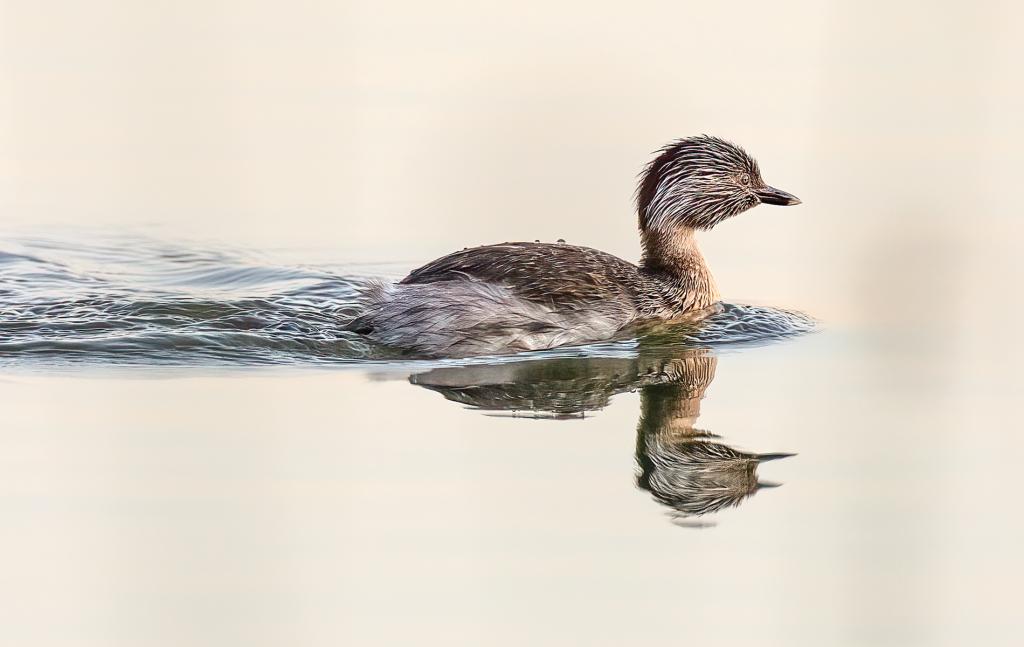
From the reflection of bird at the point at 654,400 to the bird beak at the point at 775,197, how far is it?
1758 mm

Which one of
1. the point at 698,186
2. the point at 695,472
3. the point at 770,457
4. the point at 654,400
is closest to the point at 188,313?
A: the point at 654,400

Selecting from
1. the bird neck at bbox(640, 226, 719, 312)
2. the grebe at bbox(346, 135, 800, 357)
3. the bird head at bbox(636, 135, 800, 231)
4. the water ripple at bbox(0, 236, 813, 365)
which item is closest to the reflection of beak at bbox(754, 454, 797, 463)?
the water ripple at bbox(0, 236, 813, 365)

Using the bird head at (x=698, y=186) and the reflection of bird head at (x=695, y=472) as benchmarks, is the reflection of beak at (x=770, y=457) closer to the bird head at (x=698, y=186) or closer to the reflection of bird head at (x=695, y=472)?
the reflection of bird head at (x=695, y=472)

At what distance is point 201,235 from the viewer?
12367 millimetres

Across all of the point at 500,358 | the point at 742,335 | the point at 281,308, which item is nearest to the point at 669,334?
the point at 742,335

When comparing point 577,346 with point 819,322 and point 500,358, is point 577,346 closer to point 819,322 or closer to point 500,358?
point 500,358

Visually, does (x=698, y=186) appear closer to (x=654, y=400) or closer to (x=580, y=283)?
(x=580, y=283)

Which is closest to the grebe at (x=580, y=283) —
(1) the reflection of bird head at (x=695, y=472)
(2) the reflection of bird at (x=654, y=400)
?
(2) the reflection of bird at (x=654, y=400)

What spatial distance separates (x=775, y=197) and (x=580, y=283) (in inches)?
75.1

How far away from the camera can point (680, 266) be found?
11.0 metres

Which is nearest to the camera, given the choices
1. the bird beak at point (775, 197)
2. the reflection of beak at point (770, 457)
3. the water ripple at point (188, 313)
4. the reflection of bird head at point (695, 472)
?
the reflection of bird head at point (695, 472)

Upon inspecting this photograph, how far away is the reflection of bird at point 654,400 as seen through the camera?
704cm

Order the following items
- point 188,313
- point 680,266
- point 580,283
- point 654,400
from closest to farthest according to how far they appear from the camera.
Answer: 1. point 654,400
2. point 580,283
3. point 188,313
4. point 680,266

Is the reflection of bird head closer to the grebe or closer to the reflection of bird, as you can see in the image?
the reflection of bird
